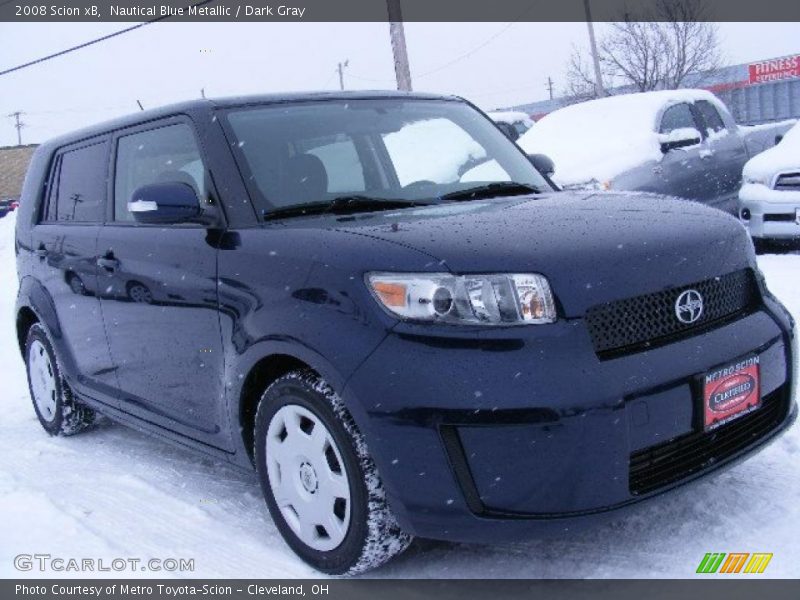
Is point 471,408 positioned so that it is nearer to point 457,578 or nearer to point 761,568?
point 457,578

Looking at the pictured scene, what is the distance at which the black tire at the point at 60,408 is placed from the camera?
488cm

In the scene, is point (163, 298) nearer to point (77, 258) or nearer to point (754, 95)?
point (77, 258)

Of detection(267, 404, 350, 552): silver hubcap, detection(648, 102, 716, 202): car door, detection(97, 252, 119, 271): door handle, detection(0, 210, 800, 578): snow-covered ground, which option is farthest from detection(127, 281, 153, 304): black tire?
detection(648, 102, 716, 202): car door

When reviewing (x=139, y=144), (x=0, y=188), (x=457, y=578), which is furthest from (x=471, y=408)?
(x=0, y=188)

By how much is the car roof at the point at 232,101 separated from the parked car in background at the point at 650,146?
423 centimetres

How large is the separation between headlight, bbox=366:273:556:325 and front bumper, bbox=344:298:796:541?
5 cm

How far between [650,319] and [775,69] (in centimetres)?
5098

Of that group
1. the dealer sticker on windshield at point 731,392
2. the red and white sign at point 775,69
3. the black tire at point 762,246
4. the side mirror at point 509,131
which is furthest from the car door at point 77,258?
the red and white sign at point 775,69

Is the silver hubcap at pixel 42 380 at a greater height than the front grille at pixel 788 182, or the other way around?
the front grille at pixel 788 182

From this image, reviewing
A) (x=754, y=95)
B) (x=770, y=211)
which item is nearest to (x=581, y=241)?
(x=770, y=211)

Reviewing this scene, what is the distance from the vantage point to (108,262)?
13.0ft

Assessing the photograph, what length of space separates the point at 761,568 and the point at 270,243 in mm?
1937

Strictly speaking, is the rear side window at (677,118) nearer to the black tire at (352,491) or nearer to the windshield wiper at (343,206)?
the windshield wiper at (343,206)

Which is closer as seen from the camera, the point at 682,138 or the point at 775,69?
the point at 682,138
